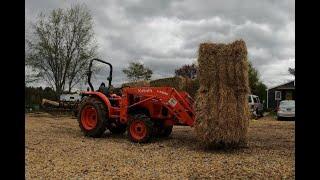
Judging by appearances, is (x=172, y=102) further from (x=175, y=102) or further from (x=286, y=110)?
(x=286, y=110)

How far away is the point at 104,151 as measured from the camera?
372 inches

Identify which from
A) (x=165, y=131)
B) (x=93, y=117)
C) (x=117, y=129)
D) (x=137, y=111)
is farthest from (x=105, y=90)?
(x=165, y=131)

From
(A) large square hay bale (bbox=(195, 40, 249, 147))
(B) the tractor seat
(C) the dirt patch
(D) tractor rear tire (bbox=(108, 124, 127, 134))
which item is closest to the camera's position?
(C) the dirt patch

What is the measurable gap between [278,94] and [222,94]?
36.6 m

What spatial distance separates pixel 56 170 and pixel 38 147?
294 cm

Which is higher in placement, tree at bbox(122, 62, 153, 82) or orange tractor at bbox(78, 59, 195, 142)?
tree at bbox(122, 62, 153, 82)

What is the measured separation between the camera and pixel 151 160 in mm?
8312

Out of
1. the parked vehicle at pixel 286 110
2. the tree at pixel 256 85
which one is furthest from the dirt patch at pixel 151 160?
the tree at pixel 256 85

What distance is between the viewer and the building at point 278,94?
142 feet

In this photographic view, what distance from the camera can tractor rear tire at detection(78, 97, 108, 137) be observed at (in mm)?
11875

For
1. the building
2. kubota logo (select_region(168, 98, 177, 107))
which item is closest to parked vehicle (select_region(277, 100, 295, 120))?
kubota logo (select_region(168, 98, 177, 107))

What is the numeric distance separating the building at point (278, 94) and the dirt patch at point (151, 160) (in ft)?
108

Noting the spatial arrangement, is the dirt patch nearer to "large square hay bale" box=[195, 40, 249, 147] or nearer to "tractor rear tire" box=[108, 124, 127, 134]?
"large square hay bale" box=[195, 40, 249, 147]
